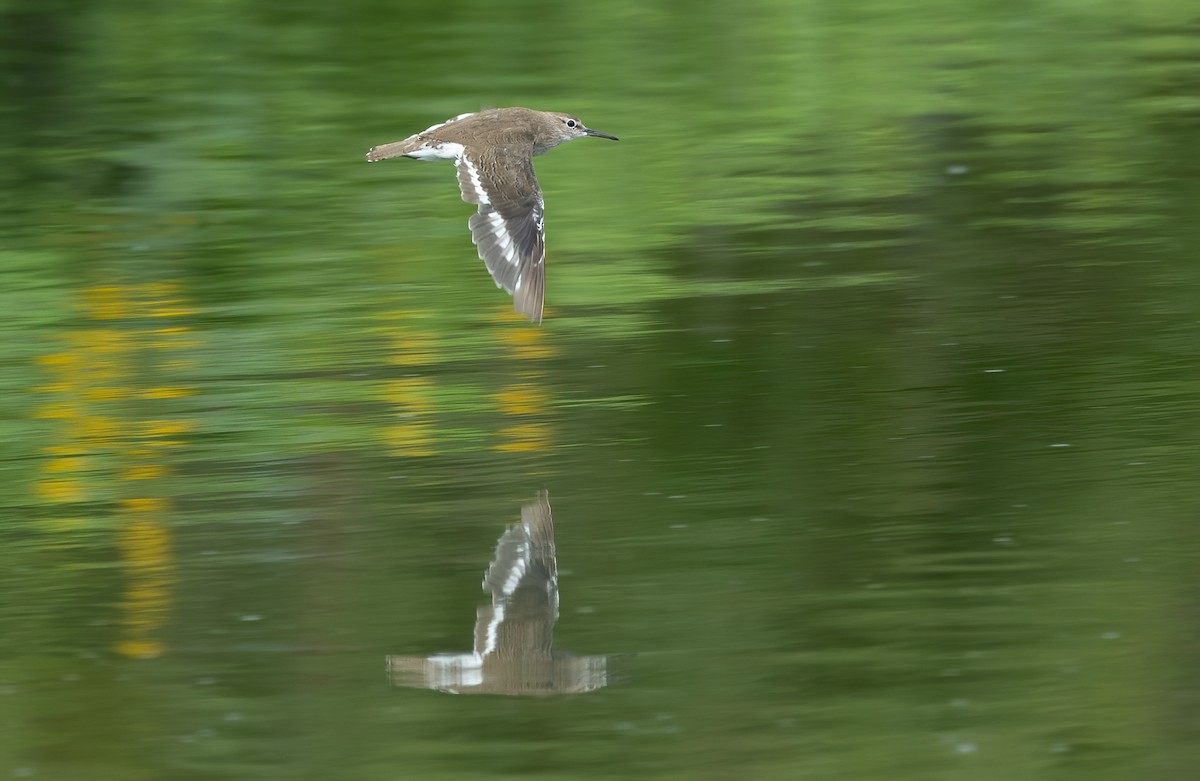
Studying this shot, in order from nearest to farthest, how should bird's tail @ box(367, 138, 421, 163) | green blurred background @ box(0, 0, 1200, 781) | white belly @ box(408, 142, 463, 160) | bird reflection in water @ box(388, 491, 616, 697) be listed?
green blurred background @ box(0, 0, 1200, 781), bird reflection in water @ box(388, 491, 616, 697), white belly @ box(408, 142, 463, 160), bird's tail @ box(367, 138, 421, 163)

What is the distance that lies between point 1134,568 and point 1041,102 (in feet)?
28.7

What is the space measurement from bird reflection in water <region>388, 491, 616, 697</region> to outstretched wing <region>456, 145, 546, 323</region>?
1869 mm

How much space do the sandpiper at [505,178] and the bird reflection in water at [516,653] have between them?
6.34ft

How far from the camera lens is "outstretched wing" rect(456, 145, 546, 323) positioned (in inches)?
396

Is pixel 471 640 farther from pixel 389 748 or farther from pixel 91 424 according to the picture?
pixel 91 424

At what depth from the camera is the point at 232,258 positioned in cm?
1317

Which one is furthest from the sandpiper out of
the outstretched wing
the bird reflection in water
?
the bird reflection in water

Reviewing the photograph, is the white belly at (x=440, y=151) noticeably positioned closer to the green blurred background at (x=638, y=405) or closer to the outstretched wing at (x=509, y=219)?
the outstretched wing at (x=509, y=219)

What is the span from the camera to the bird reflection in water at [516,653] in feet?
23.4

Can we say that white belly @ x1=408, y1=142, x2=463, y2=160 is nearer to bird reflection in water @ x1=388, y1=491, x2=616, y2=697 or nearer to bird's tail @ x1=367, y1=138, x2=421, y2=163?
bird's tail @ x1=367, y1=138, x2=421, y2=163

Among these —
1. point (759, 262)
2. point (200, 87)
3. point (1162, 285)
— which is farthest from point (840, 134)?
point (200, 87)

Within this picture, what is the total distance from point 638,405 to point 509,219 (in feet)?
3.66

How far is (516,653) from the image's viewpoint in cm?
744

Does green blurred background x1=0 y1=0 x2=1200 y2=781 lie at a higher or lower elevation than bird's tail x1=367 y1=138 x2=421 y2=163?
lower
